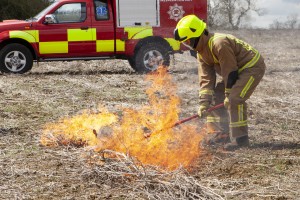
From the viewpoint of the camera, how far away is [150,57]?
12.7 metres

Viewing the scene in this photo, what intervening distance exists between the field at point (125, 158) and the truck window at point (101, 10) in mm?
1393

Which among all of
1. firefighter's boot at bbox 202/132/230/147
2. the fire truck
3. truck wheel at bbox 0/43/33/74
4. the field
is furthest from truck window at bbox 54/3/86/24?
firefighter's boot at bbox 202/132/230/147

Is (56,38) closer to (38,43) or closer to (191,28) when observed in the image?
(38,43)

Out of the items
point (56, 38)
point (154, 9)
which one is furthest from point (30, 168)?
point (154, 9)

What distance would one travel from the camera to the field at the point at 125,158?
14.6ft

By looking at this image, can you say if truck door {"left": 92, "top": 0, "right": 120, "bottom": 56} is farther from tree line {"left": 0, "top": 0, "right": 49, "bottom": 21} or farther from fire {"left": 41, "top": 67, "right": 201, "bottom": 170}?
tree line {"left": 0, "top": 0, "right": 49, "bottom": 21}

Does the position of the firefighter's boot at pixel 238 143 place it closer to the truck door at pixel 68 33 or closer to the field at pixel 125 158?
the field at pixel 125 158

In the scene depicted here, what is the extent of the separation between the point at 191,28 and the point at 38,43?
6.82m

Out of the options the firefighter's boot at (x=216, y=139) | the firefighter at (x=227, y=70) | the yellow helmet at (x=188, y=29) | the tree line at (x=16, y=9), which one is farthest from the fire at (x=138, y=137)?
the tree line at (x=16, y=9)

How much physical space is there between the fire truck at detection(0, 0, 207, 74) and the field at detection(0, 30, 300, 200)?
1.97 ft

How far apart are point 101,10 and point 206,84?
6386mm

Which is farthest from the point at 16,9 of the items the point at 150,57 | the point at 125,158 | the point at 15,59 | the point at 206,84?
the point at 125,158

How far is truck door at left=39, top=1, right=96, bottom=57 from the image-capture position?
470 inches

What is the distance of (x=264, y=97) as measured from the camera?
9578mm
